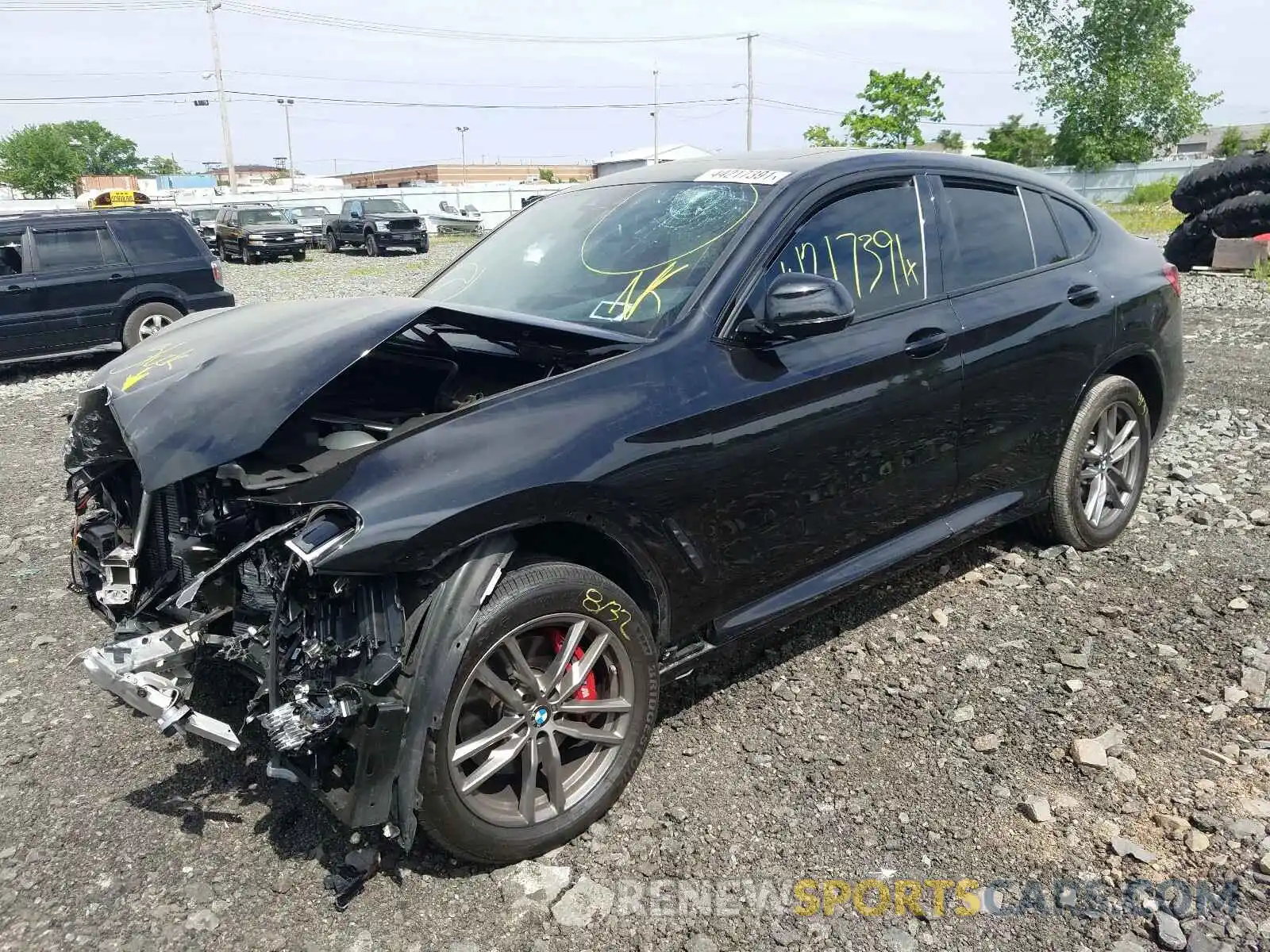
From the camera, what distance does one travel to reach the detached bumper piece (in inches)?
94.7

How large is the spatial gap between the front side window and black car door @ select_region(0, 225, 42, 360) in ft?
35.3

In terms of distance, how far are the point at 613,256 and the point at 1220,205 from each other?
1508cm

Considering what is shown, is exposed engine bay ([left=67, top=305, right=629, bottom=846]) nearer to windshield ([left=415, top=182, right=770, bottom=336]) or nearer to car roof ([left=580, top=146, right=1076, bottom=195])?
windshield ([left=415, top=182, right=770, bottom=336])

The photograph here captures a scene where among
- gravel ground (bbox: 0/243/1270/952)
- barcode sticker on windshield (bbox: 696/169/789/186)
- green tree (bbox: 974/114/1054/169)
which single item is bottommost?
gravel ground (bbox: 0/243/1270/952)

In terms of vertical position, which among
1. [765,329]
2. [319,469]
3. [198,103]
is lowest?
[319,469]

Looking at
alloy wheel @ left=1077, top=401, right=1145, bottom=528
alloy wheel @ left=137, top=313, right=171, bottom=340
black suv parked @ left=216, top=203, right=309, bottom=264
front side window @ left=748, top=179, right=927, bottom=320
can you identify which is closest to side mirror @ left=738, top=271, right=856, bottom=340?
front side window @ left=748, top=179, right=927, bottom=320

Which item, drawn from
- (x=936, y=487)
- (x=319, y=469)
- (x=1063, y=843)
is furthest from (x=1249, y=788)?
(x=319, y=469)

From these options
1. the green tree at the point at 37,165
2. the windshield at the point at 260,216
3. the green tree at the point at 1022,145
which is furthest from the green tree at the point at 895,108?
the green tree at the point at 37,165

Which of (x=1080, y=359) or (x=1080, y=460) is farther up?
(x=1080, y=359)

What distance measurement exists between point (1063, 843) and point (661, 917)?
3.77 ft

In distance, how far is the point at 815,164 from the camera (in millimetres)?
3439

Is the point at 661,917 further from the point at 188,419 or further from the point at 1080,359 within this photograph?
the point at 1080,359

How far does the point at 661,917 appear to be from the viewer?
2461 millimetres

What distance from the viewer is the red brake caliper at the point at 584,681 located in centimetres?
268
